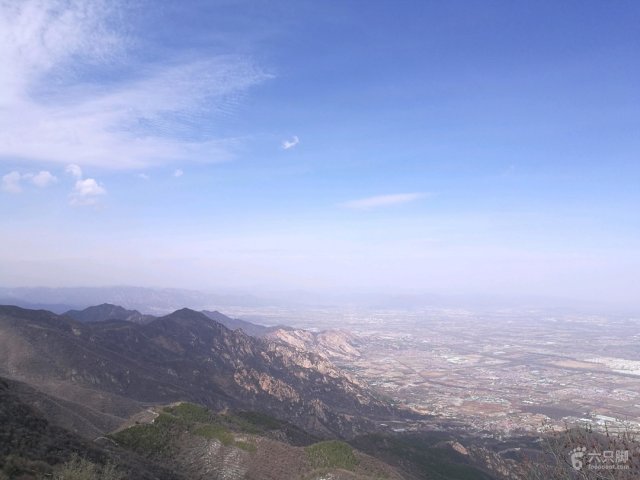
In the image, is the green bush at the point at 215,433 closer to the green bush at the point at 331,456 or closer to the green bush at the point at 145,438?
the green bush at the point at 145,438

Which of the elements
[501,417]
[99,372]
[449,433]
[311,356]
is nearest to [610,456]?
[99,372]

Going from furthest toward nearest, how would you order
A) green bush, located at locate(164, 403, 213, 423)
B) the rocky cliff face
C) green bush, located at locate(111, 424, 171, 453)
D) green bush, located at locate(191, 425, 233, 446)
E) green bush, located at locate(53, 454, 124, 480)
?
the rocky cliff face
green bush, located at locate(164, 403, 213, 423)
green bush, located at locate(191, 425, 233, 446)
green bush, located at locate(111, 424, 171, 453)
green bush, located at locate(53, 454, 124, 480)

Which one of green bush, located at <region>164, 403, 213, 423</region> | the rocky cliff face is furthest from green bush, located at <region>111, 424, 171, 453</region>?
the rocky cliff face

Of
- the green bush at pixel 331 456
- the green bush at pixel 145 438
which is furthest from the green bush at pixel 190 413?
the green bush at pixel 331 456

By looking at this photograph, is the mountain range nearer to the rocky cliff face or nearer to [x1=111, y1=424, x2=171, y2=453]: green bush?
[x1=111, y1=424, x2=171, y2=453]: green bush

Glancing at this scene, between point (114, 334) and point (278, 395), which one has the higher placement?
point (114, 334)

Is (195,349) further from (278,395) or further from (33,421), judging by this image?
(33,421)

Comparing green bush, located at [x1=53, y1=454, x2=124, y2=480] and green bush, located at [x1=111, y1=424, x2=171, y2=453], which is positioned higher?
green bush, located at [x1=53, y1=454, x2=124, y2=480]

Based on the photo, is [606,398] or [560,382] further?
[560,382]
